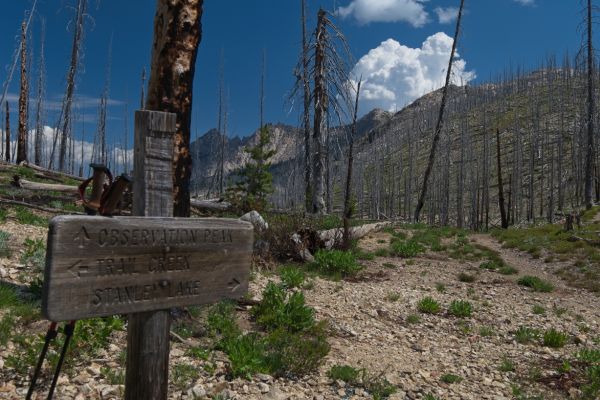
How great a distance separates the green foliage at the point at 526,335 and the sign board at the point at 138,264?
563 cm

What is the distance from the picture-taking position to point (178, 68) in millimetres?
5074

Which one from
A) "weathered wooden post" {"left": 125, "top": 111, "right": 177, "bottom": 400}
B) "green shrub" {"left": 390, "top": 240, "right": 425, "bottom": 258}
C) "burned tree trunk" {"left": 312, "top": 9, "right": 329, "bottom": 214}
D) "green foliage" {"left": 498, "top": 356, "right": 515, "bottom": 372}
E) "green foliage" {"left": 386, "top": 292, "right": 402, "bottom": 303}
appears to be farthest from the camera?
"burned tree trunk" {"left": 312, "top": 9, "right": 329, "bottom": 214}

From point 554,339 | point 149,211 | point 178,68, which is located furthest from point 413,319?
point 149,211

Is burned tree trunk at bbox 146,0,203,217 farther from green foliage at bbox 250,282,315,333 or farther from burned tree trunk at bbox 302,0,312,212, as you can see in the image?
burned tree trunk at bbox 302,0,312,212

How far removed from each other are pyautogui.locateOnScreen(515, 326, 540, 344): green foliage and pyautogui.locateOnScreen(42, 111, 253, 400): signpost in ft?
18.5

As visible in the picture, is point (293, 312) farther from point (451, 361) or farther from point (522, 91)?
point (522, 91)

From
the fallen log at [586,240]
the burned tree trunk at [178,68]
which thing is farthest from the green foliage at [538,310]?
the fallen log at [586,240]

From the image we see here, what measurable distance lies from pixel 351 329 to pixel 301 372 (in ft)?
6.10

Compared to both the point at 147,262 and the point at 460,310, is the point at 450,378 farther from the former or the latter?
the point at 147,262

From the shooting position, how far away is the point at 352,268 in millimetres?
9594

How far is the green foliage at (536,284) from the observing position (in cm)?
1015

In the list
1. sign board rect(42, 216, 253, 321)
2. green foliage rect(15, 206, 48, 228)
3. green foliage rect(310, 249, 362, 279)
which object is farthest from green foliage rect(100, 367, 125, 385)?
green foliage rect(15, 206, 48, 228)

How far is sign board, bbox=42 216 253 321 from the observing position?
1920 millimetres

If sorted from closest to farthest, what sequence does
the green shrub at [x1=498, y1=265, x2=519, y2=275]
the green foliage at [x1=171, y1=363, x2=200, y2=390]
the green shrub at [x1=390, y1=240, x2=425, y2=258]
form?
the green foliage at [x1=171, y1=363, x2=200, y2=390]
the green shrub at [x1=498, y1=265, x2=519, y2=275]
the green shrub at [x1=390, y1=240, x2=425, y2=258]
